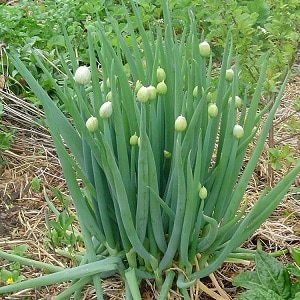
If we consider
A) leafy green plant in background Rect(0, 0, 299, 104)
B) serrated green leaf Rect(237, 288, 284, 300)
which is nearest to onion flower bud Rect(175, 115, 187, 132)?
serrated green leaf Rect(237, 288, 284, 300)

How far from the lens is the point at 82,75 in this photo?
1.38 meters

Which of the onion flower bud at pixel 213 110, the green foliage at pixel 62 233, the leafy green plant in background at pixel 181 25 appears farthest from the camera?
the leafy green plant in background at pixel 181 25

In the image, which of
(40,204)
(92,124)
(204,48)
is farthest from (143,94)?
(40,204)

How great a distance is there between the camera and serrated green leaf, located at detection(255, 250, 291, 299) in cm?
156

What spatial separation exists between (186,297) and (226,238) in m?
0.18

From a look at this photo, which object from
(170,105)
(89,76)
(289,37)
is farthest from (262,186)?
(89,76)

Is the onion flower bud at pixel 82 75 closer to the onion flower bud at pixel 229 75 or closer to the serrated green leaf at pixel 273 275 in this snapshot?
the onion flower bud at pixel 229 75

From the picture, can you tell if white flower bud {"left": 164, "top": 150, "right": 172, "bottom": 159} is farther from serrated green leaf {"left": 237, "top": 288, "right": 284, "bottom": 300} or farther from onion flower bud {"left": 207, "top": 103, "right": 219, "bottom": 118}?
serrated green leaf {"left": 237, "top": 288, "right": 284, "bottom": 300}

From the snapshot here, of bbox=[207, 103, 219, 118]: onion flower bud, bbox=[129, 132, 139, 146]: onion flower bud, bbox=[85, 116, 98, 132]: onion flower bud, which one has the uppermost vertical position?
bbox=[85, 116, 98, 132]: onion flower bud

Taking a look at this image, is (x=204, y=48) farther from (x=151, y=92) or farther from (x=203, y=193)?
(x=203, y=193)

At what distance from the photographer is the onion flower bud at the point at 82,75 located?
53.8 inches

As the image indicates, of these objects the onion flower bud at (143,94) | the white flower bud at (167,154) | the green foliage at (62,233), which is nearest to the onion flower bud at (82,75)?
the onion flower bud at (143,94)

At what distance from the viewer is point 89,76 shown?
54.7 inches

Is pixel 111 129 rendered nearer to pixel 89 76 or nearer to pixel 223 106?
pixel 89 76
